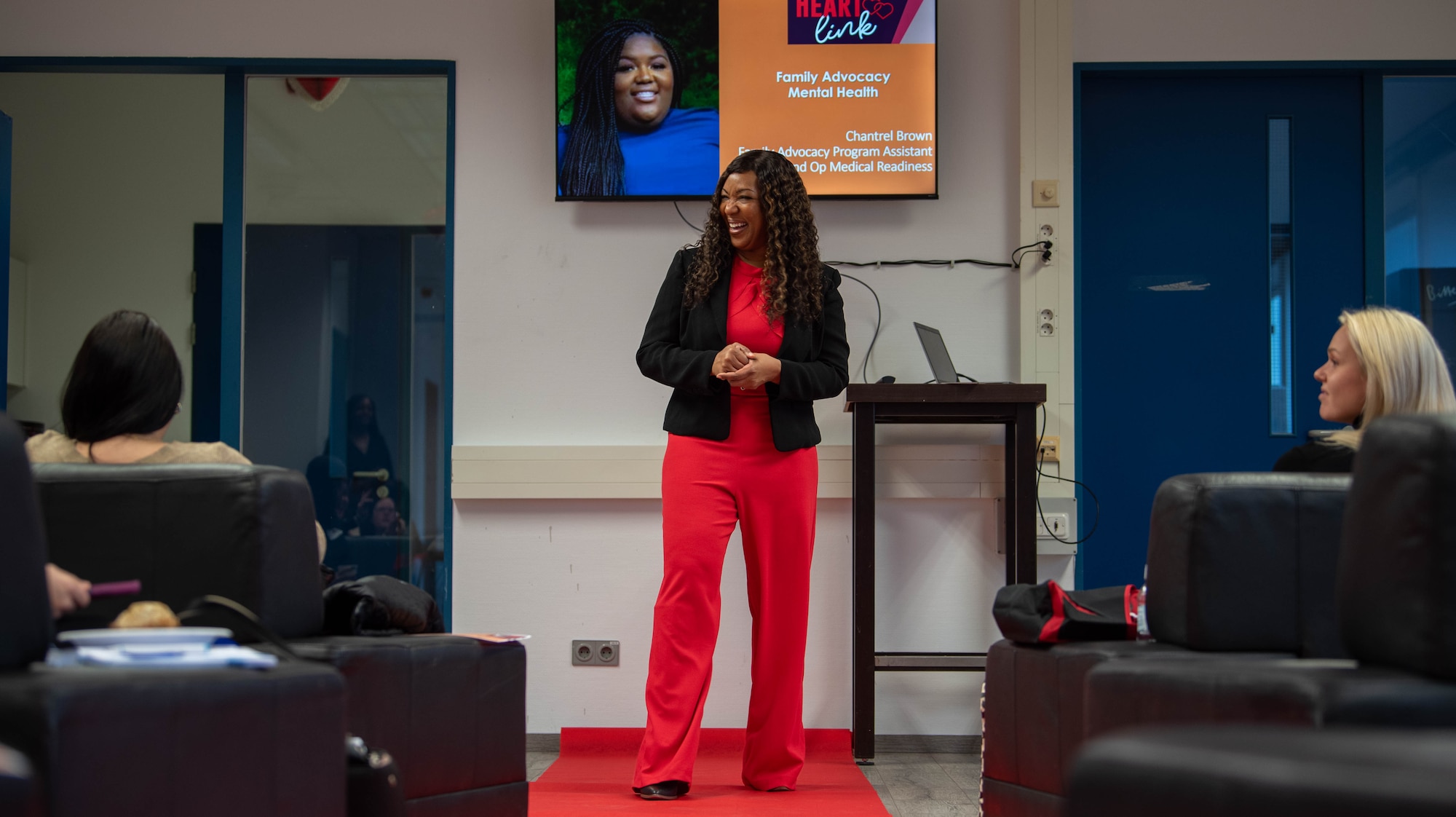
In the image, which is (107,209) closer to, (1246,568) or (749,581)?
(749,581)

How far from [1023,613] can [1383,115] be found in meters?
2.79

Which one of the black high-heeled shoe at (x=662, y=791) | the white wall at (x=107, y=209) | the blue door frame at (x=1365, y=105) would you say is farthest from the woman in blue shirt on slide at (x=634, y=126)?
the white wall at (x=107, y=209)

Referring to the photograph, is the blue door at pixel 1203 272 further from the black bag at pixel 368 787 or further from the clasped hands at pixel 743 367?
the black bag at pixel 368 787

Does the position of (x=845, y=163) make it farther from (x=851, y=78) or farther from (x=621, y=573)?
(x=621, y=573)

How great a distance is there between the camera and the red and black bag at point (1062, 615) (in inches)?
73.8

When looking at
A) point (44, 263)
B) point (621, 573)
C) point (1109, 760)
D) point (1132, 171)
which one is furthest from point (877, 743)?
point (44, 263)

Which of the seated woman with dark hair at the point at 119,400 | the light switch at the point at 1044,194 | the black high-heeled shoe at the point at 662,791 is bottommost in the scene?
the black high-heeled shoe at the point at 662,791

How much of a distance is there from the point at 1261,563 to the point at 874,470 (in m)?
1.66

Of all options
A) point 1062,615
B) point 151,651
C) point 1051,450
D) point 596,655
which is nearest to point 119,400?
point 151,651

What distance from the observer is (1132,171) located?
3.71 m

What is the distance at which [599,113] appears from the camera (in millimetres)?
3564

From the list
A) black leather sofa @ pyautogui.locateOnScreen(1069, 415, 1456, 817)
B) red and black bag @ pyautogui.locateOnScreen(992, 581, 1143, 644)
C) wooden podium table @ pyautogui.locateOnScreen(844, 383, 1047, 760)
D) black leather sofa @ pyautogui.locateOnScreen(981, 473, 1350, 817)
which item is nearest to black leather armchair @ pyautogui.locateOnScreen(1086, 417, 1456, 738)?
black leather sofa @ pyautogui.locateOnScreen(1069, 415, 1456, 817)

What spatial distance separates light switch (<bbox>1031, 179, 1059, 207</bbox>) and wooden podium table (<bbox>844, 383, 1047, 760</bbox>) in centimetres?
68

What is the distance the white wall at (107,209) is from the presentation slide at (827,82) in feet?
10.7
